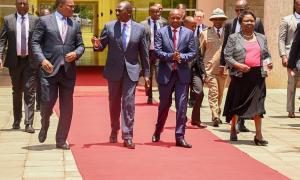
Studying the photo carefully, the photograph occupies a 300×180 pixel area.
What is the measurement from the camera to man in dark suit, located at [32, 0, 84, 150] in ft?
30.1

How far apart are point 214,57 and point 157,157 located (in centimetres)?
357

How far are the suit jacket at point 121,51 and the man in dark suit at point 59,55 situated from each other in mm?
426

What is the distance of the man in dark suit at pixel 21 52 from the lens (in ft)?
35.8

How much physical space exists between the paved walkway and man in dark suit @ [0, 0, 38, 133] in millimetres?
523

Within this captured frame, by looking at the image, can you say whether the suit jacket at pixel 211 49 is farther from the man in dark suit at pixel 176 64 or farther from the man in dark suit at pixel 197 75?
the man in dark suit at pixel 176 64

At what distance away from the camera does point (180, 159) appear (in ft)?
28.4

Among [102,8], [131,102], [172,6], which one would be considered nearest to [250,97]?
[131,102]

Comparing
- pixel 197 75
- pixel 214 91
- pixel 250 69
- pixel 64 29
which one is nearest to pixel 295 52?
pixel 214 91

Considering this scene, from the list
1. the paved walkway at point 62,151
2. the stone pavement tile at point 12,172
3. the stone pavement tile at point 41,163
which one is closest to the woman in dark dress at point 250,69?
the paved walkway at point 62,151

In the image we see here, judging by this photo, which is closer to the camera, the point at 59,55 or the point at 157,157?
the point at 157,157

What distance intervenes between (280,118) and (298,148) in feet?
11.0

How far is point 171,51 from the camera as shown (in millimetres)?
9641

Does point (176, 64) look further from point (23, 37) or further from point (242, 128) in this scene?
point (23, 37)

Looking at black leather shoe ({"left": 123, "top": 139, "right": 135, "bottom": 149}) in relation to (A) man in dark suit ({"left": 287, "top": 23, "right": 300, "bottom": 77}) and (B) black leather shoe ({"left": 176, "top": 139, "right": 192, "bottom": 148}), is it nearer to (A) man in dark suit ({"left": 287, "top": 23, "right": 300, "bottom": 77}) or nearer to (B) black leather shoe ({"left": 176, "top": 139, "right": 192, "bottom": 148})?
(B) black leather shoe ({"left": 176, "top": 139, "right": 192, "bottom": 148})
